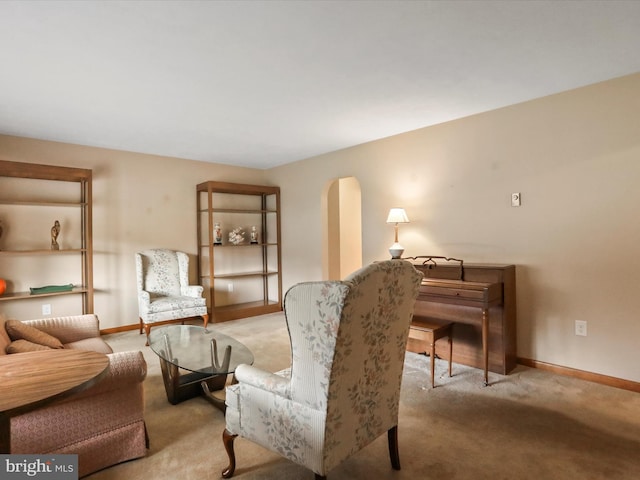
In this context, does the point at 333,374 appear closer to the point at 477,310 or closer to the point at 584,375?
the point at 477,310

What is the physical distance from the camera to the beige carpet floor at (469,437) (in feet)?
5.85

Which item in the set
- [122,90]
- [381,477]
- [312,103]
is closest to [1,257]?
[122,90]

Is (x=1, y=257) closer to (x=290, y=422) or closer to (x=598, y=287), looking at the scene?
(x=290, y=422)

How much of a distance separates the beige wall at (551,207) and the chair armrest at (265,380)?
99.2 inches

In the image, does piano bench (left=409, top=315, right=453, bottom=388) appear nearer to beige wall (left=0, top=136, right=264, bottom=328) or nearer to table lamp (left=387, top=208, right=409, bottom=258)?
table lamp (left=387, top=208, right=409, bottom=258)

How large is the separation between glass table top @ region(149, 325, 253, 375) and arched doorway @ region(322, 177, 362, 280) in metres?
2.36

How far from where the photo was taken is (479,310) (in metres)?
3.12

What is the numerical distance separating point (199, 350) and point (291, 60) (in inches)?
83.6

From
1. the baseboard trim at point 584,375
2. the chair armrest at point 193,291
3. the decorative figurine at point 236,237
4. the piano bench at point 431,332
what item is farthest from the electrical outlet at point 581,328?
the decorative figurine at point 236,237

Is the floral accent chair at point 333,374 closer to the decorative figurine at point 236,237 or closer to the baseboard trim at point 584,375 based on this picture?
the baseboard trim at point 584,375

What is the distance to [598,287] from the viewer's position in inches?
109

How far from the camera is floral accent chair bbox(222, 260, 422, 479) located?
1344 mm

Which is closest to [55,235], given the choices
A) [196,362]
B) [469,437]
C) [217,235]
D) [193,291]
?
[193,291]

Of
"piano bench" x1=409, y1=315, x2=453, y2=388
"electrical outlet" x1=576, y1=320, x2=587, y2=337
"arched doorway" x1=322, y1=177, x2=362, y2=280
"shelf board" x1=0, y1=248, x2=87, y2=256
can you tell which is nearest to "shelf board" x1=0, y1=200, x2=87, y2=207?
"shelf board" x1=0, y1=248, x2=87, y2=256
